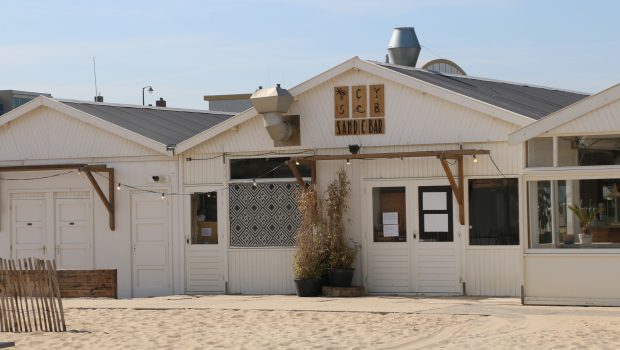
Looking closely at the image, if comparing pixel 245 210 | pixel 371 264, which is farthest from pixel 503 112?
pixel 245 210

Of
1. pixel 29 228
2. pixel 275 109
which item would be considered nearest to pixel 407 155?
pixel 275 109

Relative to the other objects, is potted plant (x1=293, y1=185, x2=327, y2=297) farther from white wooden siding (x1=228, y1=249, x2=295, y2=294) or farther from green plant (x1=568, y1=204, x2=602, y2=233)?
green plant (x1=568, y1=204, x2=602, y2=233)

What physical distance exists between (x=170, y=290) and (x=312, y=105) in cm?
438

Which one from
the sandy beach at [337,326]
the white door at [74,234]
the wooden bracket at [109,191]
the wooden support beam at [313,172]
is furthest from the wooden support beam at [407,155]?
the white door at [74,234]

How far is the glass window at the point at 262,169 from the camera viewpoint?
71.3ft

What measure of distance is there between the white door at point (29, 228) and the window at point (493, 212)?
841cm

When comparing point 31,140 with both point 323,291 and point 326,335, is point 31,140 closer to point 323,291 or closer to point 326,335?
point 323,291

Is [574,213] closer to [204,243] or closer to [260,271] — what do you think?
[260,271]

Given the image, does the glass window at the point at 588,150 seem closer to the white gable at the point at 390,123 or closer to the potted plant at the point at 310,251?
the white gable at the point at 390,123

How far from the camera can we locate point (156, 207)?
22.8m

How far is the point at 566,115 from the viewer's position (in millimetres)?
17859

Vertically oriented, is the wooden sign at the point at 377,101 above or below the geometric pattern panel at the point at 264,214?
above

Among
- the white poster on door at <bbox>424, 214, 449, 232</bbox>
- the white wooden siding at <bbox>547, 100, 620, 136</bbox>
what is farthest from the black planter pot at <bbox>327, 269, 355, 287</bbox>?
the white wooden siding at <bbox>547, 100, 620, 136</bbox>

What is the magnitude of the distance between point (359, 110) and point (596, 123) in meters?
4.66
